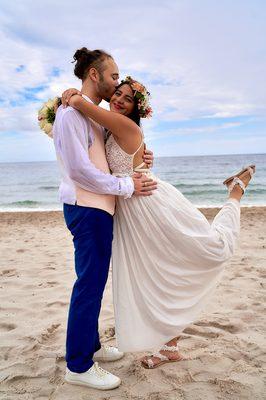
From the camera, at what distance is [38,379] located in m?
2.89

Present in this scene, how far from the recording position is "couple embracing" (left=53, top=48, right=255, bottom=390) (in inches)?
106

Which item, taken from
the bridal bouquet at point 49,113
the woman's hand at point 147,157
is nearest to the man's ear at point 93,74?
the bridal bouquet at point 49,113

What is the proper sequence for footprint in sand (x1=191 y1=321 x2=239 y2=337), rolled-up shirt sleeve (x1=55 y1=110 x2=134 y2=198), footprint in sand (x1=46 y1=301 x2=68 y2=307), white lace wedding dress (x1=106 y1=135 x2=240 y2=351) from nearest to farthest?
rolled-up shirt sleeve (x1=55 y1=110 x2=134 y2=198) < white lace wedding dress (x1=106 y1=135 x2=240 y2=351) < footprint in sand (x1=191 y1=321 x2=239 y2=337) < footprint in sand (x1=46 y1=301 x2=68 y2=307)

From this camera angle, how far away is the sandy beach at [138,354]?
2.73 metres

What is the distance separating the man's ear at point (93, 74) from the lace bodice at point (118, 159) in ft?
1.35

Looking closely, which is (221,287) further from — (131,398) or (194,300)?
(131,398)

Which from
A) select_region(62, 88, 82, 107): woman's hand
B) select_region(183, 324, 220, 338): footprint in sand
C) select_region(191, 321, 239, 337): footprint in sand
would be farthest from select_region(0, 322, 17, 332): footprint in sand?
select_region(62, 88, 82, 107): woman's hand

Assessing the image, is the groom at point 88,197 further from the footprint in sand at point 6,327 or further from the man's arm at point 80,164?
the footprint in sand at point 6,327

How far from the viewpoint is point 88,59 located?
2.79m

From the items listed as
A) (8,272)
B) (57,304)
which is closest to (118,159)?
(57,304)

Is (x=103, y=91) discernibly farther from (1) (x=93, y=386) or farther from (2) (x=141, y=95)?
(1) (x=93, y=386)

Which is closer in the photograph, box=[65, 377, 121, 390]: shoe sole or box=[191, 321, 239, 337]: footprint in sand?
box=[65, 377, 121, 390]: shoe sole

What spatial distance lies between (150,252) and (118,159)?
0.72m

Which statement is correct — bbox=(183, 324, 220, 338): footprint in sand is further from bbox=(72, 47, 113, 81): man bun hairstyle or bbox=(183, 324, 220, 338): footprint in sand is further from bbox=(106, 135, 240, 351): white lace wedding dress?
bbox=(72, 47, 113, 81): man bun hairstyle
